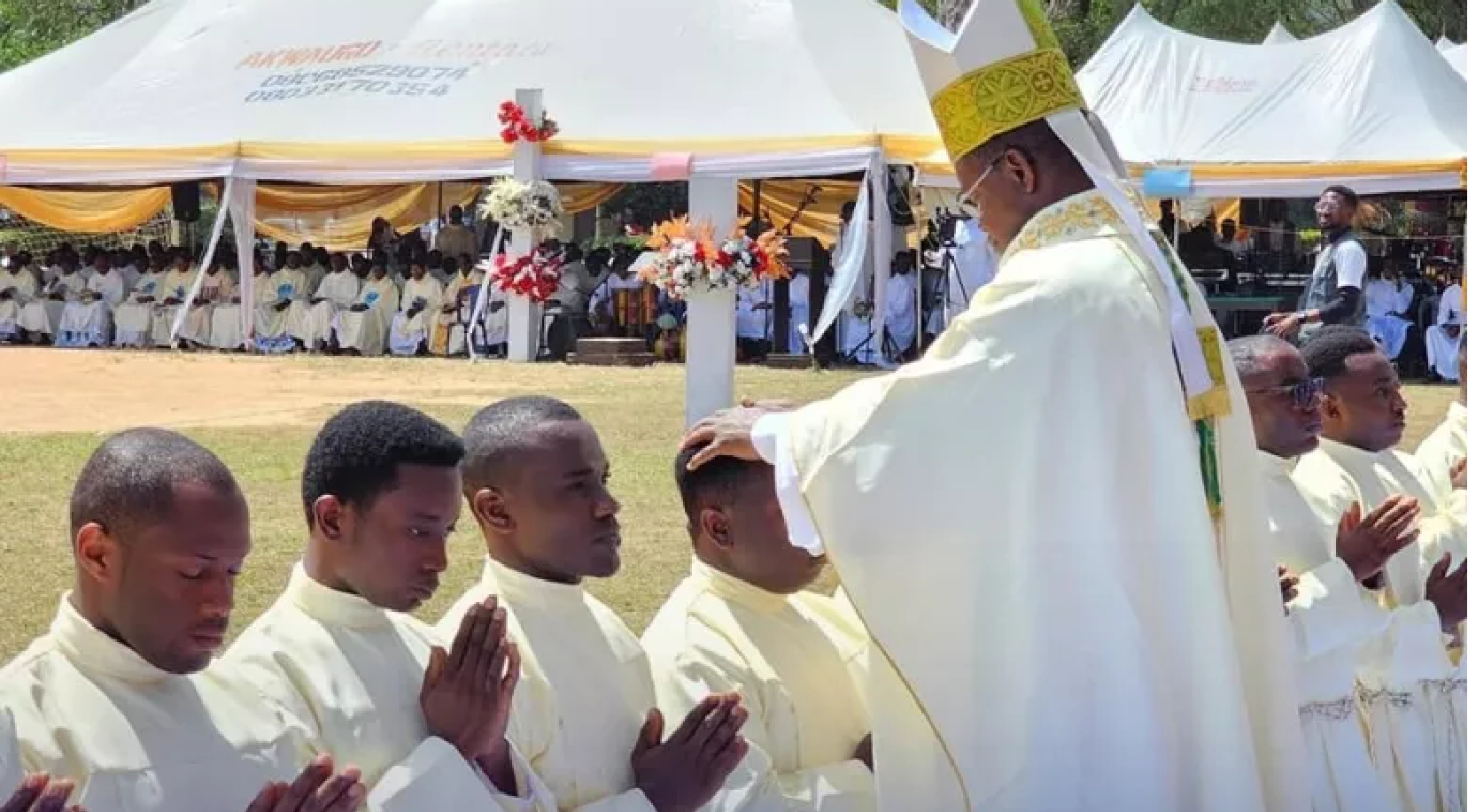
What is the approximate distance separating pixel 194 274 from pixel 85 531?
931 inches

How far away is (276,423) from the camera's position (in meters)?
14.8

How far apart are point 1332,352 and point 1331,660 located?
3.06 ft

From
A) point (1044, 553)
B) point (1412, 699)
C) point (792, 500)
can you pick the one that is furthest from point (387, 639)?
point (1412, 699)

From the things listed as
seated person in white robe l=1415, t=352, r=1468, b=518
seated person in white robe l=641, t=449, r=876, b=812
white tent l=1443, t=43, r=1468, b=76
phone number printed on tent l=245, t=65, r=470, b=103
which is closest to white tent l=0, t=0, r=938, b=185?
phone number printed on tent l=245, t=65, r=470, b=103

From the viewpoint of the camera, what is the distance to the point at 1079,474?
12.1 ft

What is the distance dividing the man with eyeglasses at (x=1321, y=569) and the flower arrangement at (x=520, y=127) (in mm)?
18117

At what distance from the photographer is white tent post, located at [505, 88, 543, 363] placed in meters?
22.8

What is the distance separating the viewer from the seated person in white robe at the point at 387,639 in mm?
3271

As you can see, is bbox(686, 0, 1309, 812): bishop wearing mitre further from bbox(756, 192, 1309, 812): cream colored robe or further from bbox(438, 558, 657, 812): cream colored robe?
bbox(438, 558, 657, 812): cream colored robe

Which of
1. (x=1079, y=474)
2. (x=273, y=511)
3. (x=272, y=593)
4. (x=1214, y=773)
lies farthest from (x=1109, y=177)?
(x=273, y=511)

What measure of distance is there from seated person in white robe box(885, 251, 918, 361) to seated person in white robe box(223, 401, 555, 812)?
20.4 meters

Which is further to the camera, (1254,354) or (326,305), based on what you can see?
(326,305)

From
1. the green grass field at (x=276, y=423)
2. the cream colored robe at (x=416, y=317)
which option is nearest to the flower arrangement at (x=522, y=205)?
the green grass field at (x=276, y=423)

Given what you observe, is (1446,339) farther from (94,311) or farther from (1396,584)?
(1396,584)
